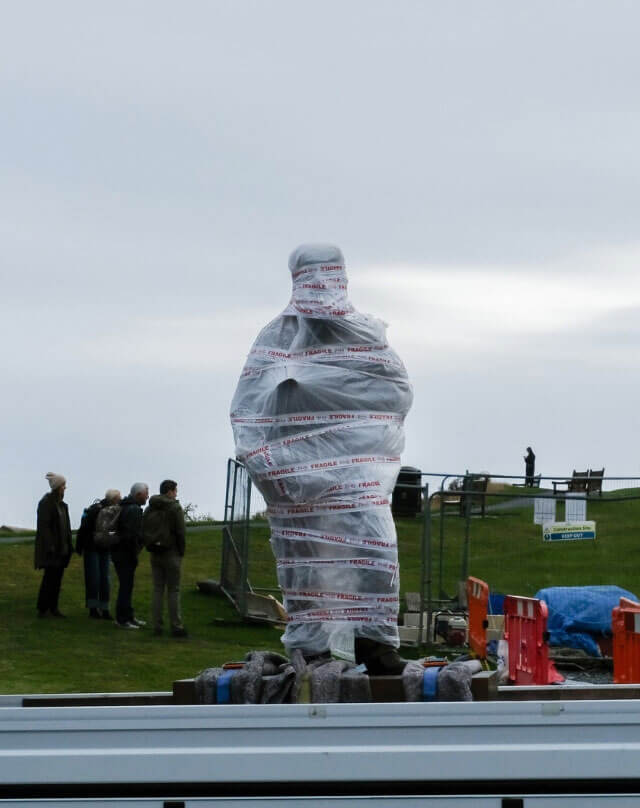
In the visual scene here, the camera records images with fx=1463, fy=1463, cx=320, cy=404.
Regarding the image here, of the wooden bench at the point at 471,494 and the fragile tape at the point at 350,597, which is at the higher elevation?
the wooden bench at the point at 471,494

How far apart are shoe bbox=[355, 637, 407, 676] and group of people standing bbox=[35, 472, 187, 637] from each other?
8.80 m

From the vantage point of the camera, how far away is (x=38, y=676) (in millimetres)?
12688

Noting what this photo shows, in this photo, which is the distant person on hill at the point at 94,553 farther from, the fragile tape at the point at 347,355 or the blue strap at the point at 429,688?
the blue strap at the point at 429,688

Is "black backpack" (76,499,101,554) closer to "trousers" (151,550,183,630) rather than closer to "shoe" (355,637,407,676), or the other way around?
"trousers" (151,550,183,630)

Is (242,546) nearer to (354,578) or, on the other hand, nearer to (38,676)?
(38,676)

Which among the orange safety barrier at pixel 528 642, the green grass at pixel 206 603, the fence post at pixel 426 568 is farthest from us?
the fence post at pixel 426 568

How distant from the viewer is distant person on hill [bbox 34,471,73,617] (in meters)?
15.8

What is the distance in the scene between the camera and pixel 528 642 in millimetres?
10992

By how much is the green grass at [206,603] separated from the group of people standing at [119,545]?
0.25 metres

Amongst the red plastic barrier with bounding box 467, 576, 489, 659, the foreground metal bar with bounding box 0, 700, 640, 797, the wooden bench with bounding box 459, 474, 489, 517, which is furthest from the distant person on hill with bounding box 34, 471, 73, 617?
the foreground metal bar with bounding box 0, 700, 640, 797

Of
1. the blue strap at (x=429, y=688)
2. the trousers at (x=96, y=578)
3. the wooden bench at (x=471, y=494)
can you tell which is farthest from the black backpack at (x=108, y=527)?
the blue strap at (x=429, y=688)

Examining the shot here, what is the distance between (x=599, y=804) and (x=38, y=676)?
8831 mm

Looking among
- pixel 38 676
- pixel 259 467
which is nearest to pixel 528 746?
pixel 259 467

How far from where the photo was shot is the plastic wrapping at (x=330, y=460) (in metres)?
6.31
